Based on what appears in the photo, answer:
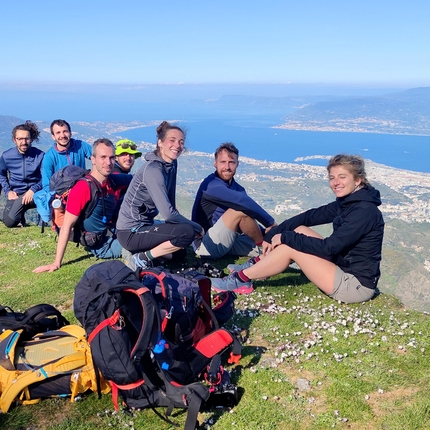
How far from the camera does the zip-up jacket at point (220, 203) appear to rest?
1073 cm

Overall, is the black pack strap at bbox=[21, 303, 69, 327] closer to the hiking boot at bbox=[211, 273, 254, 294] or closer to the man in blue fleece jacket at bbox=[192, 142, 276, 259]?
the hiking boot at bbox=[211, 273, 254, 294]

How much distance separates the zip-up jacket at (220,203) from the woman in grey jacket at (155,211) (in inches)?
45.3

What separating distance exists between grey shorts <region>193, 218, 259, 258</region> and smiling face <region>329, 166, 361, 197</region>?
3457 millimetres

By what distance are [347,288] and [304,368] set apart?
2.69m

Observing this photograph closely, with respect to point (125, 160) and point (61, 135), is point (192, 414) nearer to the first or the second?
point (125, 160)

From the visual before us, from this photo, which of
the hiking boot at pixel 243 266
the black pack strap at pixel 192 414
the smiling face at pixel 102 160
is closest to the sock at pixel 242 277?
the hiking boot at pixel 243 266

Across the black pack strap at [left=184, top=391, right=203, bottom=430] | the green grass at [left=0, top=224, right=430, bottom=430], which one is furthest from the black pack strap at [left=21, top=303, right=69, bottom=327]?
the black pack strap at [left=184, top=391, right=203, bottom=430]

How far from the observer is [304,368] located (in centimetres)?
682

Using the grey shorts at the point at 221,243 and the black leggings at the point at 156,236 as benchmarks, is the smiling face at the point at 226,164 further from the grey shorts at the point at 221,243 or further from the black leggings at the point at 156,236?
the black leggings at the point at 156,236

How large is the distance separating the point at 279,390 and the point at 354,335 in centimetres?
240

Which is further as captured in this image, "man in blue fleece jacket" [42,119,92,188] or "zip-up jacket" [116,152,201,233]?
"man in blue fleece jacket" [42,119,92,188]

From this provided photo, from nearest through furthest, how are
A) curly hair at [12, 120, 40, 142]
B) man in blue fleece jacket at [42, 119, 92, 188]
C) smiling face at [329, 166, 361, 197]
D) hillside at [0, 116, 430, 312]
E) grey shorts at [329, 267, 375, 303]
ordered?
smiling face at [329, 166, 361, 197] → grey shorts at [329, 267, 375, 303] → man in blue fleece jacket at [42, 119, 92, 188] → curly hair at [12, 120, 40, 142] → hillside at [0, 116, 430, 312]

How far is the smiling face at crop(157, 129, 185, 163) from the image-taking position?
32.4 feet

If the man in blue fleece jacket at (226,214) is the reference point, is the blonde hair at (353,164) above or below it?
above
